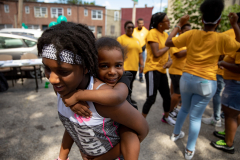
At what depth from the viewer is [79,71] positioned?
32.9 inches

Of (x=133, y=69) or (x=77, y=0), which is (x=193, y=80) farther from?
(x=77, y=0)

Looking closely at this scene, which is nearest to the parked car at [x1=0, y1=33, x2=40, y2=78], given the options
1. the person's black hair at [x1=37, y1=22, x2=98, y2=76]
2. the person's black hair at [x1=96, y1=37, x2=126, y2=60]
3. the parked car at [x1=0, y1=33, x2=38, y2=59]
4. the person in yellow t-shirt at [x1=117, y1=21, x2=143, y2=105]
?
the parked car at [x1=0, y1=33, x2=38, y2=59]

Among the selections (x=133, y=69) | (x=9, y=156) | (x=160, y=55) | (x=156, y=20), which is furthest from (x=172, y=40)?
(x=9, y=156)

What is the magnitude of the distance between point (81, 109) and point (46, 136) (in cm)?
225

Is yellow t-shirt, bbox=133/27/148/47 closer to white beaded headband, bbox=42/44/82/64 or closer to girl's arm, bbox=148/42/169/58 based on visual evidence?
girl's arm, bbox=148/42/169/58

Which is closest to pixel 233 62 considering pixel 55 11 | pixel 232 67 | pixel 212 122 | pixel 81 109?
pixel 232 67

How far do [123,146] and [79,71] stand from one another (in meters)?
0.57

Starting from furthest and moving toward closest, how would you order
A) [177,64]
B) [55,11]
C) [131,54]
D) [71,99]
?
[55,11] < [131,54] < [177,64] < [71,99]

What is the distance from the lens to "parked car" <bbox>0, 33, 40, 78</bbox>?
589 cm

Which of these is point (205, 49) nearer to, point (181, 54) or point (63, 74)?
point (181, 54)

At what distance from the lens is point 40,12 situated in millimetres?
27297

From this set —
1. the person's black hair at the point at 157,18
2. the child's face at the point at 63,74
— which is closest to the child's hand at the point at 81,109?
the child's face at the point at 63,74

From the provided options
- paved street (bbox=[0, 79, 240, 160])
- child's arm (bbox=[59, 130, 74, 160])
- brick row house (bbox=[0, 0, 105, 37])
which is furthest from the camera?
brick row house (bbox=[0, 0, 105, 37])

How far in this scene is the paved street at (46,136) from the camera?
7.66ft
